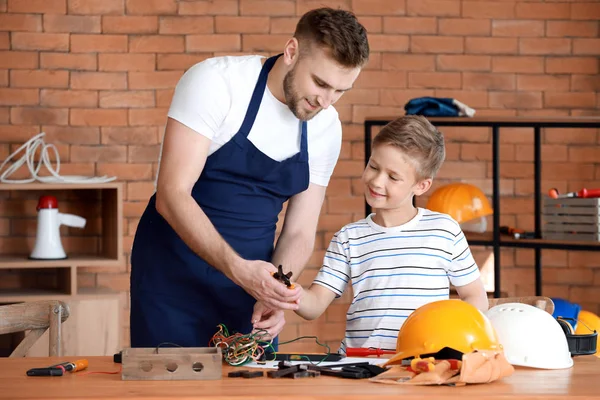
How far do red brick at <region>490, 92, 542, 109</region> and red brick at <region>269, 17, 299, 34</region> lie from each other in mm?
1086

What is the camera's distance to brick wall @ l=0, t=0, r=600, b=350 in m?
4.40

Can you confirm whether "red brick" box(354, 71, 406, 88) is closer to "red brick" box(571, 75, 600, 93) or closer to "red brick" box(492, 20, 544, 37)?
"red brick" box(492, 20, 544, 37)

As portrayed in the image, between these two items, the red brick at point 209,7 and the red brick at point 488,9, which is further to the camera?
the red brick at point 488,9

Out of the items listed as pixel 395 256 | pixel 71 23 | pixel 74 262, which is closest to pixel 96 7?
pixel 71 23

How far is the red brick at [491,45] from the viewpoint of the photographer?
465 cm

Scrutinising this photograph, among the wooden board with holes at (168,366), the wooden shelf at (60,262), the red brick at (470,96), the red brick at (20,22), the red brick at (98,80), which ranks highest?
the red brick at (20,22)

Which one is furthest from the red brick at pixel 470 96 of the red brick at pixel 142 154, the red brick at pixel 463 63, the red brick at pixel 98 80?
the red brick at pixel 98 80

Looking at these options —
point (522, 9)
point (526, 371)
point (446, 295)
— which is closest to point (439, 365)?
point (526, 371)

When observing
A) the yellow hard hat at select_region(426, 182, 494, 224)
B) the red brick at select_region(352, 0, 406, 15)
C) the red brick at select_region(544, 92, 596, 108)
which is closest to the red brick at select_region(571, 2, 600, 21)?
the red brick at select_region(544, 92, 596, 108)

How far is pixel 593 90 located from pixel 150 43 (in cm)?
228

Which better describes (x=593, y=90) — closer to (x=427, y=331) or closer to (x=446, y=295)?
(x=446, y=295)

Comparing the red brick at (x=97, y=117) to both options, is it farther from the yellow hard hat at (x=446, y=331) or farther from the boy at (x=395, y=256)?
the yellow hard hat at (x=446, y=331)

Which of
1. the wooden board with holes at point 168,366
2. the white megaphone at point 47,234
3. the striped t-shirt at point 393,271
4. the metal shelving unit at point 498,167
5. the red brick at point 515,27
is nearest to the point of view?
the wooden board with holes at point 168,366

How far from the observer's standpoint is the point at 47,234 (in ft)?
13.4
